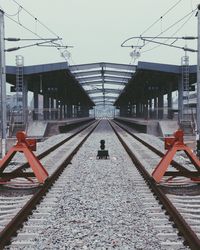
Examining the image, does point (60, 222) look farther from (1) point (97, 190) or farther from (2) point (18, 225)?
(1) point (97, 190)

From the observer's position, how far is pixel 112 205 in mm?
7723

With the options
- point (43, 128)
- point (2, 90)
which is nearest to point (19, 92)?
point (43, 128)

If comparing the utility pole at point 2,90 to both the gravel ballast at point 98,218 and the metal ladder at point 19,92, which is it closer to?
the gravel ballast at point 98,218

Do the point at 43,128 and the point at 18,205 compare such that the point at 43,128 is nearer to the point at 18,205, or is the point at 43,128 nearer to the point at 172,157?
the point at 172,157

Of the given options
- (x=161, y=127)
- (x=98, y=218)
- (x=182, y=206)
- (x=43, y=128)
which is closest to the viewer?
(x=98, y=218)

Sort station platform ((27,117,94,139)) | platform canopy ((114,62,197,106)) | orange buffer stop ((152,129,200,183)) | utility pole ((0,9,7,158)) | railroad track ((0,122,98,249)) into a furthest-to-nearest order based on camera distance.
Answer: platform canopy ((114,62,197,106)) < station platform ((27,117,94,139)) < utility pole ((0,9,7,158)) < orange buffer stop ((152,129,200,183)) < railroad track ((0,122,98,249))

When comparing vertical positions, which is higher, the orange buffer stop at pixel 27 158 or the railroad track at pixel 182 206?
the orange buffer stop at pixel 27 158

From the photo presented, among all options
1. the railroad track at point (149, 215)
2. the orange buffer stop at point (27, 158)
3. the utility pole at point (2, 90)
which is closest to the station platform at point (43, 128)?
the utility pole at point (2, 90)

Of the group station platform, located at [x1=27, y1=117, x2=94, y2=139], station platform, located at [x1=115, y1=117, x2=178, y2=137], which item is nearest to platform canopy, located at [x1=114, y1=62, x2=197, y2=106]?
station platform, located at [x1=115, y1=117, x2=178, y2=137]

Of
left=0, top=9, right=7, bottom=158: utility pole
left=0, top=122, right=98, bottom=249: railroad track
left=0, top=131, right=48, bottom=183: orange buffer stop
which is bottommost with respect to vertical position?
left=0, top=122, right=98, bottom=249: railroad track

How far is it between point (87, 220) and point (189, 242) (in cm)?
191

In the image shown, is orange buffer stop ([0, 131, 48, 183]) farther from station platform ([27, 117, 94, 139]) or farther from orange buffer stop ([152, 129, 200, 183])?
station platform ([27, 117, 94, 139])

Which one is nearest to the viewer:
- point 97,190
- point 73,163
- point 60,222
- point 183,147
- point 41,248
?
point 41,248

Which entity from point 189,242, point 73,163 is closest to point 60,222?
point 189,242
